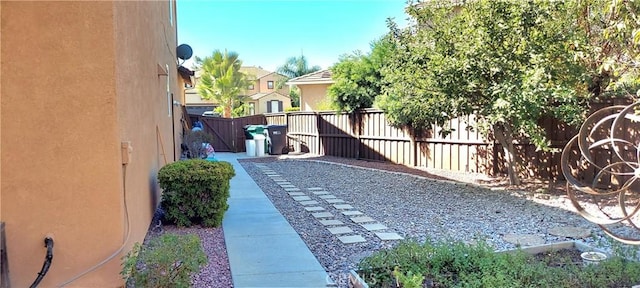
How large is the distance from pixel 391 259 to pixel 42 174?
2.89m

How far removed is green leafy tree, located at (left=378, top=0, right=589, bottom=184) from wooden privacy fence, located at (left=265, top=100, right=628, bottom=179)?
1.07 metres

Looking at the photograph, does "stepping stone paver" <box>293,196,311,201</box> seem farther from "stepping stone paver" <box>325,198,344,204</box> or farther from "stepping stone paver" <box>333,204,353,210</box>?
"stepping stone paver" <box>333,204,353,210</box>

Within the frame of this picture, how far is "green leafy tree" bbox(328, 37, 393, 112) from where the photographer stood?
1366cm

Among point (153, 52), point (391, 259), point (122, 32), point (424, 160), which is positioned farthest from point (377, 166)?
point (122, 32)

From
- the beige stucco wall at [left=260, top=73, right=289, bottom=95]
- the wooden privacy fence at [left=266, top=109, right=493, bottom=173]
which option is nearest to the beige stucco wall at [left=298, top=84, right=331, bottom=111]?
the wooden privacy fence at [left=266, top=109, right=493, bottom=173]

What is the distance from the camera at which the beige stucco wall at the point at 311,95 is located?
22688mm

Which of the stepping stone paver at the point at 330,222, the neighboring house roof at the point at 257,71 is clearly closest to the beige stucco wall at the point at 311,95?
the stepping stone paver at the point at 330,222

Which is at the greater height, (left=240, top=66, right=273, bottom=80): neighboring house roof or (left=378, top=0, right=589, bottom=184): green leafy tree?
(left=240, top=66, right=273, bottom=80): neighboring house roof

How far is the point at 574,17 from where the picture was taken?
746cm

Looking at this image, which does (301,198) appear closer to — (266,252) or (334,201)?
(334,201)

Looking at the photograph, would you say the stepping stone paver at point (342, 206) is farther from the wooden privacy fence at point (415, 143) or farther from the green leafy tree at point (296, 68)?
the green leafy tree at point (296, 68)

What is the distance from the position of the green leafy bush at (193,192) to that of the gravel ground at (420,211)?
1121 millimetres

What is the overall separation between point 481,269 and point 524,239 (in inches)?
71.6

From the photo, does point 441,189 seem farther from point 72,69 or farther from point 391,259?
point 72,69
